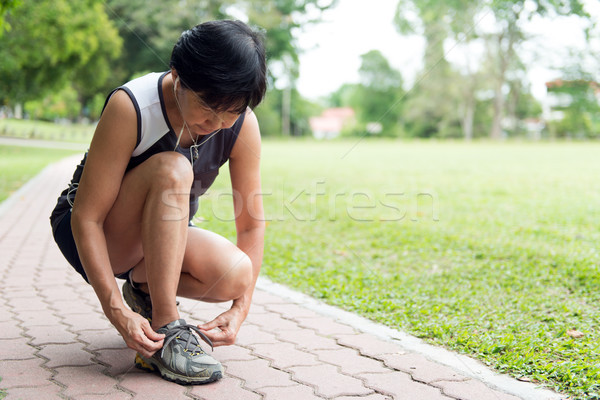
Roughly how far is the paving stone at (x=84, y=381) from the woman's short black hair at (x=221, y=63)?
1.00 meters

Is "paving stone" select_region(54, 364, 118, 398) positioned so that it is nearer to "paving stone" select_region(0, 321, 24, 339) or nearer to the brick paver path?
the brick paver path

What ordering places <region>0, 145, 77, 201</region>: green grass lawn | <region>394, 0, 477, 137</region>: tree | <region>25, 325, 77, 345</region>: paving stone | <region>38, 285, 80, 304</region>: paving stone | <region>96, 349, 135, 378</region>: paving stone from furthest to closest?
<region>394, 0, 477, 137</region>: tree < <region>0, 145, 77, 201</region>: green grass lawn < <region>38, 285, 80, 304</region>: paving stone < <region>25, 325, 77, 345</region>: paving stone < <region>96, 349, 135, 378</region>: paving stone

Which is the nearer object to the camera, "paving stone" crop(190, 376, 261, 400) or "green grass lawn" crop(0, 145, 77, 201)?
"paving stone" crop(190, 376, 261, 400)

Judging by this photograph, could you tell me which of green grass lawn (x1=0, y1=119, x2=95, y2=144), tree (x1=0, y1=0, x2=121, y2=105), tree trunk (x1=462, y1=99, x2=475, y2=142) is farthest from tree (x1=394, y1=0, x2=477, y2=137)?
green grass lawn (x1=0, y1=119, x2=95, y2=144)

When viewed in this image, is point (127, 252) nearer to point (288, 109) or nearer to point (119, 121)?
point (119, 121)

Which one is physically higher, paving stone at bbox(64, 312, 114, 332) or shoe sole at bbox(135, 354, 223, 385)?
shoe sole at bbox(135, 354, 223, 385)

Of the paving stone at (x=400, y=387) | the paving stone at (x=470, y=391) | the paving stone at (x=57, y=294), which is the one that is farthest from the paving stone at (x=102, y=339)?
the paving stone at (x=470, y=391)

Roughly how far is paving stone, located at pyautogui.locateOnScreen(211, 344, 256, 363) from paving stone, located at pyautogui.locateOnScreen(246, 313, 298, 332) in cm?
30

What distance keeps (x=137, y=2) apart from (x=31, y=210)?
25.5 m

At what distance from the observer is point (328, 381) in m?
2.08

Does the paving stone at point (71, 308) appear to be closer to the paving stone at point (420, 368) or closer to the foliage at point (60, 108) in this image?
the paving stone at point (420, 368)

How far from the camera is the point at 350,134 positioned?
5234 centimetres

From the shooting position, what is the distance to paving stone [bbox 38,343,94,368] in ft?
7.13

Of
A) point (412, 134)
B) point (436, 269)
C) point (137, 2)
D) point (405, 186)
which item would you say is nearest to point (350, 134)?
point (412, 134)
